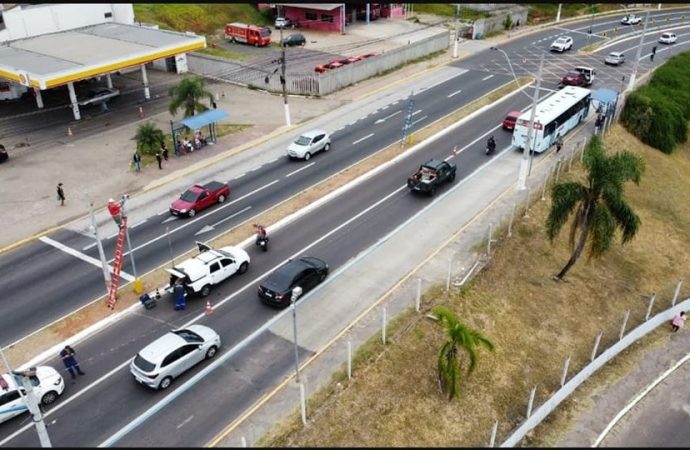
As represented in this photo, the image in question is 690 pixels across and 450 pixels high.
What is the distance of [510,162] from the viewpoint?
41562 mm

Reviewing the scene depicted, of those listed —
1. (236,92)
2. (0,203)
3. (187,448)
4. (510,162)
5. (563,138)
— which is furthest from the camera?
(236,92)

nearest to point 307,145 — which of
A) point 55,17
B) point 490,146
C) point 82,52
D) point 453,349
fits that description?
point 490,146

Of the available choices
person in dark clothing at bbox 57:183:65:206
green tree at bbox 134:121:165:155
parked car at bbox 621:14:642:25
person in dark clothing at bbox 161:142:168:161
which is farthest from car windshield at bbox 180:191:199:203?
parked car at bbox 621:14:642:25

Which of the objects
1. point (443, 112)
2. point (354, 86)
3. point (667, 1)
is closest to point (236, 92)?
point (354, 86)

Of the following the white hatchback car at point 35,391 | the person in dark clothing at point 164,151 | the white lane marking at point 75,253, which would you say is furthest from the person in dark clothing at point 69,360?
the person in dark clothing at point 164,151

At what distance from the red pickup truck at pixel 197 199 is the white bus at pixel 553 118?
1995 centimetres

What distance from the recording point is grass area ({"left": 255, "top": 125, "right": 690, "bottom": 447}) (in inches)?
850

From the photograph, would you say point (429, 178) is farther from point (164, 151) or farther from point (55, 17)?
point (55, 17)

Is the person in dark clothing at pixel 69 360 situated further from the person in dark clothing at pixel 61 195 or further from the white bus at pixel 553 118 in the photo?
the white bus at pixel 553 118

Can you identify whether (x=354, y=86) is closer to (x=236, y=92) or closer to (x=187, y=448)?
(x=236, y=92)

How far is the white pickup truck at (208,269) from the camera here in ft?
88.6

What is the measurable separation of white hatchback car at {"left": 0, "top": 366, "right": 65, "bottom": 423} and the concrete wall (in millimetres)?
47082

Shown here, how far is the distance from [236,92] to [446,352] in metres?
41.9

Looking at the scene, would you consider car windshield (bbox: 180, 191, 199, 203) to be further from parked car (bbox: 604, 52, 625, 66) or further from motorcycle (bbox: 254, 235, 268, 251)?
parked car (bbox: 604, 52, 625, 66)
